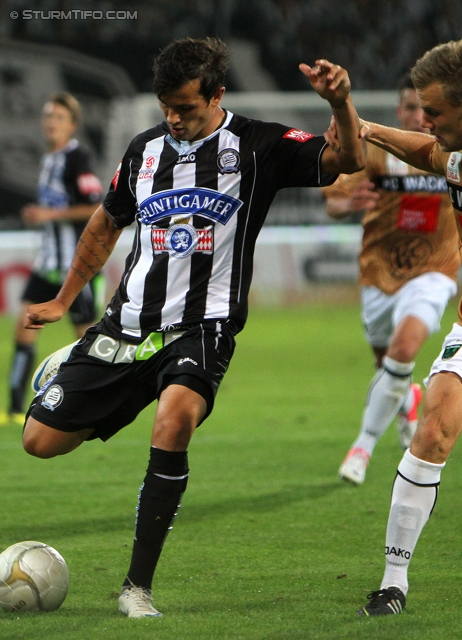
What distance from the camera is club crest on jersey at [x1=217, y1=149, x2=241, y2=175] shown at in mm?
4098

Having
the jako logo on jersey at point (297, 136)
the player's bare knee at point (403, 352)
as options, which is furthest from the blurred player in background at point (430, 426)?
the player's bare knee at point (403, 352)

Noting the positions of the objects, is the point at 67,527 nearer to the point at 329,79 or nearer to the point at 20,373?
the point at 329,79

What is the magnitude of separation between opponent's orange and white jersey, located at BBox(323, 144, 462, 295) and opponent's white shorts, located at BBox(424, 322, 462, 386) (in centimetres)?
269

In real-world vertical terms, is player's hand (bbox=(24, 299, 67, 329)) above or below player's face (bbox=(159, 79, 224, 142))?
below

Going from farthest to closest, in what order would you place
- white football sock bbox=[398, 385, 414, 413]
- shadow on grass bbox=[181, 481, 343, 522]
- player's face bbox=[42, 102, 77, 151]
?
player's face bbox=[42, 102, 77, 151] → white football sock bbox=[398, 385, 414, 413] → shadow on grass bbox=[181, 481, 343, 522]

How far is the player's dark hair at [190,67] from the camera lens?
387cm

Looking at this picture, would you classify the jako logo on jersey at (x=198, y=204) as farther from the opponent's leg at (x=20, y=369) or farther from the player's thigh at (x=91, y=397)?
the opponent's leg at (x=20, y=369)

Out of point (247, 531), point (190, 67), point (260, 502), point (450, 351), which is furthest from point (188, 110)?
point (260, 502)

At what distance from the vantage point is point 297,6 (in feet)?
76.3

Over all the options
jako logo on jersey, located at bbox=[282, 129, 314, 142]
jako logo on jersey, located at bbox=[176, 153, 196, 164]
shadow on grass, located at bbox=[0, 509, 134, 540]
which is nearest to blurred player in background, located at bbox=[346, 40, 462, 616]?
jako logo on jersey, located at bbox=[282, 129, 314, 142]

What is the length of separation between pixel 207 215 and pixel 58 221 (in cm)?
488

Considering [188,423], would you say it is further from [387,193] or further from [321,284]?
[321,284]

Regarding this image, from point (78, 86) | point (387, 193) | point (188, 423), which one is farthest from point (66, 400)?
point (78, 86)

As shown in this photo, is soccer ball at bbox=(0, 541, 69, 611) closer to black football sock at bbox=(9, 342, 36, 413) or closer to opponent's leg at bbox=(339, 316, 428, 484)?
opponent's leg at bbox=(339, 316, 428, 484)
